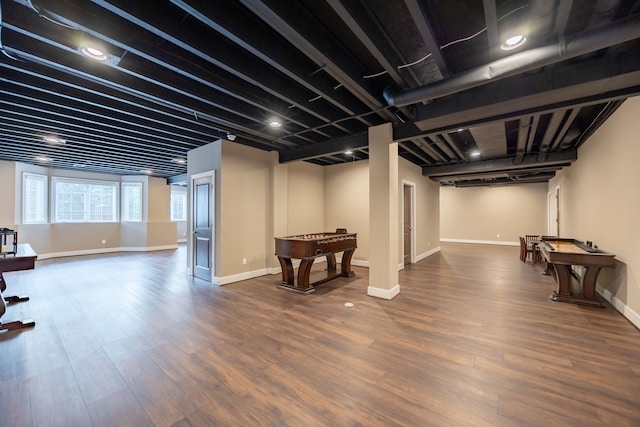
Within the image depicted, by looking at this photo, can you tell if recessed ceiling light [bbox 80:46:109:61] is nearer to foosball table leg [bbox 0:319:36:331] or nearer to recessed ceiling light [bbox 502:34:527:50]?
foosball table leg [bbox 0:319:36:331]

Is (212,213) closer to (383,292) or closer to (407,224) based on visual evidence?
(383,292)

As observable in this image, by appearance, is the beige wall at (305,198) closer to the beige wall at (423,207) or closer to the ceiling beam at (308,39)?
the beige wall at (423,207)

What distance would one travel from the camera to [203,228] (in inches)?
207

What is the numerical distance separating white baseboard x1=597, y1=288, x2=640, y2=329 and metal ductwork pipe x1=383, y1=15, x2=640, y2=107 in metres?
3.12

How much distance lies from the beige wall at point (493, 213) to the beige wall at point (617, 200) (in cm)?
597

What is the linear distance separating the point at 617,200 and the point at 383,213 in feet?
9.84

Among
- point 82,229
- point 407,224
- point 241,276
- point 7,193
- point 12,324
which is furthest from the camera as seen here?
point 82,229

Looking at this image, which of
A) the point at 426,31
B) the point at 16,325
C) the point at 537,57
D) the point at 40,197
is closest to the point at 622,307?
the point at 537,57

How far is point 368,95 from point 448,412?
9.80ft

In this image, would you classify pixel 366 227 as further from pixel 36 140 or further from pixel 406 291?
pixel 36 140

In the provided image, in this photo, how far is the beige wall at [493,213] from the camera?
996cm

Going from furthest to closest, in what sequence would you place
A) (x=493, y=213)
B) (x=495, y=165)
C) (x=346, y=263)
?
(x=493, y=213)
(x=495, y=165)
(x=346, y=263)

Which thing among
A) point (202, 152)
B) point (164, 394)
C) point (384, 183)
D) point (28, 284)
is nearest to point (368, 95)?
point (384, 183)

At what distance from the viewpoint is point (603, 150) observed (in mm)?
3871
